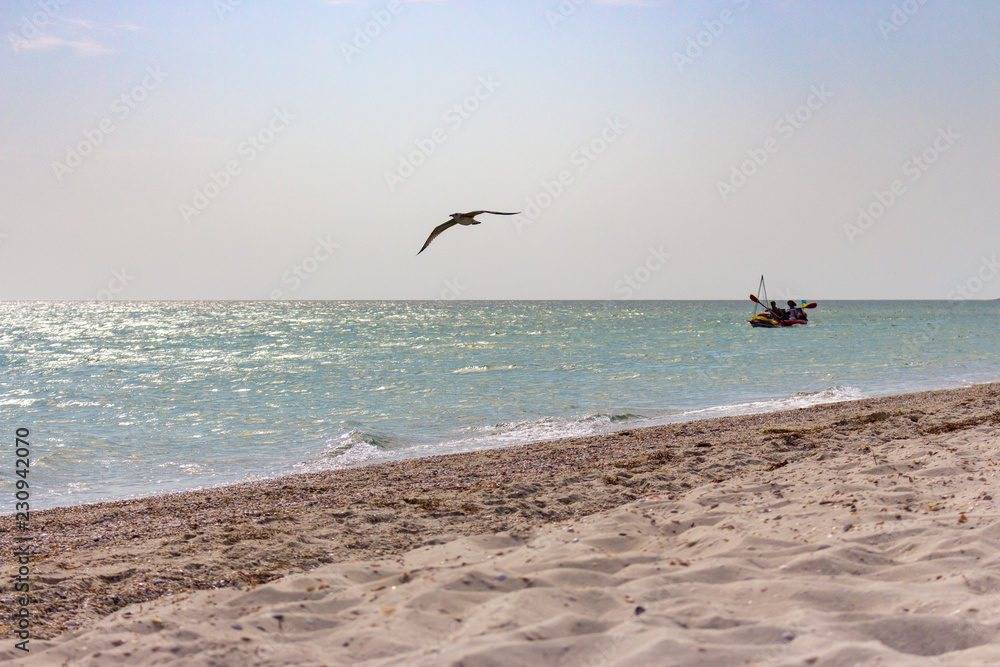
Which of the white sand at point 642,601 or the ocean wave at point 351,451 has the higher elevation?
the white sand at point 642,601

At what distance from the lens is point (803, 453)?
823 cm

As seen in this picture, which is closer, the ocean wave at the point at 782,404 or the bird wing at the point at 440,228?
the bird wing at the point at 440,228

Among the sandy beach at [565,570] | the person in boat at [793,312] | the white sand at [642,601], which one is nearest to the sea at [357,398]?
the sandy beach at [565,570]

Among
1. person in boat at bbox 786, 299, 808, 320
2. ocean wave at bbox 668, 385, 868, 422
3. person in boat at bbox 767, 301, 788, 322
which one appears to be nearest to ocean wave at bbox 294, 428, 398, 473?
ocean wave at bbox 668, 385, 868, 422

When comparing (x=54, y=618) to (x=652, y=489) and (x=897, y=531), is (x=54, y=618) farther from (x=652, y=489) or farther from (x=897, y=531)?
(x=897, y=531)

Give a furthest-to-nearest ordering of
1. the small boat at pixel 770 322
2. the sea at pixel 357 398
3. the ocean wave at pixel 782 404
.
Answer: the small boat at pixel 770 322
the ocean wave at pixel 782 404
the sea at pixel 357 398

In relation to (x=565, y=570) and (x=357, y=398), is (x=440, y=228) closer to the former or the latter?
(x=565, y=570)

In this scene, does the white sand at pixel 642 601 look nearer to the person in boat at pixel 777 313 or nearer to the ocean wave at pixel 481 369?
the ocean wave at pixel 481 369

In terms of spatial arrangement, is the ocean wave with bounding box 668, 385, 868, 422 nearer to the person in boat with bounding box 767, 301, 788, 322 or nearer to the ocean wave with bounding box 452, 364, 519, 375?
the ocean wave with bounding box 452, 364, 519, 375

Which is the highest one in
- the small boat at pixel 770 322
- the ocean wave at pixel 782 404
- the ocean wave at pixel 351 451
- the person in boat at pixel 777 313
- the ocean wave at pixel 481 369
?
the person in boat at pixel 777 313

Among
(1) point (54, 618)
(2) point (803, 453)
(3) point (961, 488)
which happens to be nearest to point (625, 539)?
(3) point (961, 488)

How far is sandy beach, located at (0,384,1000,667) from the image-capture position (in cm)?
336

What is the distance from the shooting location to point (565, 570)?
14.0 ft

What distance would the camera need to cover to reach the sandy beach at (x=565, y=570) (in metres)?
3.36
